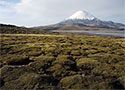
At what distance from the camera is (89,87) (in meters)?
9.16

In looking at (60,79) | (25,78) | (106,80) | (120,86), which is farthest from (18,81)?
(120,86)

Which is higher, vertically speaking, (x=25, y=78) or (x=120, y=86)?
(x=25, y=78)

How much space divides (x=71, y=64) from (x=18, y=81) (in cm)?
765

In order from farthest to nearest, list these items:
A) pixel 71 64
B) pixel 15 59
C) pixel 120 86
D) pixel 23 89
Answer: pixel 15 59, pixel 71 64, pixel 120 86, pixel 23 89

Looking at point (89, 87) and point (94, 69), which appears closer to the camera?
point (89, 87)

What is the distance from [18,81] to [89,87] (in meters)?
7.09

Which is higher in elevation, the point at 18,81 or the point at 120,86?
the point at 18,81

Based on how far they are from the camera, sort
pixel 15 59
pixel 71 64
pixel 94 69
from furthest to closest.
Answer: pixel 15 59, pixel 71 64, pixel 94 69

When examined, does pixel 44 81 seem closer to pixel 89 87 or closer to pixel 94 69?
pixel 89 87

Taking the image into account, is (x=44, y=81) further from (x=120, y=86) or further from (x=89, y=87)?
(x=120, y=86)

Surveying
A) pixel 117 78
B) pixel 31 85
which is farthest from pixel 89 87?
pixel 31 85

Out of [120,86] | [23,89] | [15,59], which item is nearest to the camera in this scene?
[23,89]

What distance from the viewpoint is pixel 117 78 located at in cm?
1099

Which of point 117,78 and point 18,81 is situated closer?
point 18,81
